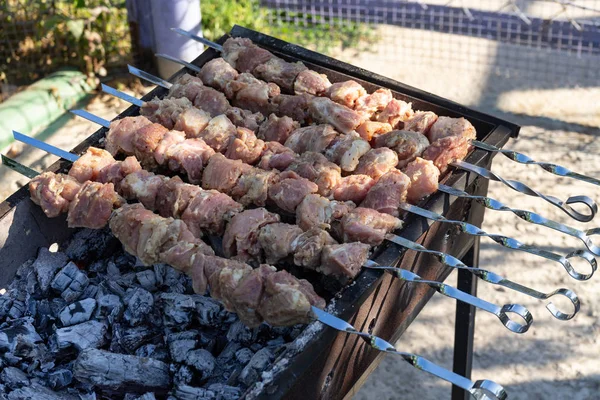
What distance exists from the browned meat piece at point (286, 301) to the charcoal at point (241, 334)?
0.22 metres

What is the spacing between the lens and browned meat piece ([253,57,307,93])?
104 inches

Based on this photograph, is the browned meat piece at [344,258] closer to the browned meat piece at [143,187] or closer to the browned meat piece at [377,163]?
the browned meat piece at [377,163]

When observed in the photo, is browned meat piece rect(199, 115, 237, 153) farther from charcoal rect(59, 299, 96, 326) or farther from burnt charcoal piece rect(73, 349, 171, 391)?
burnt charcoal piece rect(73, 349, 171, 391)

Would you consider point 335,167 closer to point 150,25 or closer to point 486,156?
point 486,156

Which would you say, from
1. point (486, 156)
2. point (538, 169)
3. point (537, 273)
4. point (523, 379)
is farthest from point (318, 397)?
point (538, 169)

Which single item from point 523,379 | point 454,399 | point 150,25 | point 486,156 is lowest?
point 523,379

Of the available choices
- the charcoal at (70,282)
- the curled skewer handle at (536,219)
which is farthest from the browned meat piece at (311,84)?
the charcoal at (70,282)

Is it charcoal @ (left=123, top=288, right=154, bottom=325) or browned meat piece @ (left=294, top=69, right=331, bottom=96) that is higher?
browned meat piece @ (left=294, top=69, right=331, bottom=96)

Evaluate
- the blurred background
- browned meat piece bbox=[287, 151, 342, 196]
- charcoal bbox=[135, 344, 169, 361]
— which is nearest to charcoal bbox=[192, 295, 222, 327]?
charcoal bbox=[135, 344, 169, 361]

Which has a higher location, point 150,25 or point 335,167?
point 335,167

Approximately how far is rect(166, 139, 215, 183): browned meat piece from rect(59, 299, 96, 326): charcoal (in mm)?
494

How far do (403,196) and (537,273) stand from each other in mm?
2021

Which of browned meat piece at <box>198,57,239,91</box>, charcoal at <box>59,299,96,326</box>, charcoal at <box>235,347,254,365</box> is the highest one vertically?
browned meat piece at <box>198,57,239,91</box>

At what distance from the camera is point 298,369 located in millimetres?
1684
